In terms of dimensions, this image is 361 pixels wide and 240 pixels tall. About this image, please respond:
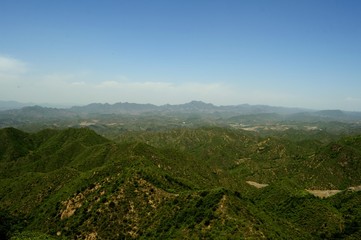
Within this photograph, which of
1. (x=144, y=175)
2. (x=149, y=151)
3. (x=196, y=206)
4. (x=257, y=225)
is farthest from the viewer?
(x=149, y=151)

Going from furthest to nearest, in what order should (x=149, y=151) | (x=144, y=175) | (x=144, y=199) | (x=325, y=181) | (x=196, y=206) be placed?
(x=325, y=181) → (x=149, y=151) → (x=144, y=175) → (x=144, y=199) → (x=196, y=206)

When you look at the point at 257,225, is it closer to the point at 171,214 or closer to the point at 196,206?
the point at 196,206

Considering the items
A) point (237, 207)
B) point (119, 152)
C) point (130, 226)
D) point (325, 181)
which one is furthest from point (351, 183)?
point (130, 226)

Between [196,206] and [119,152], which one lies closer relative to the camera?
[196,206]

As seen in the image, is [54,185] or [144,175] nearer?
[144,175]

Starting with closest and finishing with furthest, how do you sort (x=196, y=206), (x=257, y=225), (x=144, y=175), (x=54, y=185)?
(x=257, y=225) → (x=196, y=206) → (x=144, y=175) → (x=54, y=185)

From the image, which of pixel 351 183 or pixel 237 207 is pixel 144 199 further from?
pixel 351 183

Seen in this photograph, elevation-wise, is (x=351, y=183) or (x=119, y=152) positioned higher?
(x=119, y=152)

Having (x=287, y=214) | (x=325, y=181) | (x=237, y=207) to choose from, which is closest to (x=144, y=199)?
(x=237, y=207)

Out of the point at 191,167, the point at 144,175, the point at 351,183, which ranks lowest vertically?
the point at 351,183
